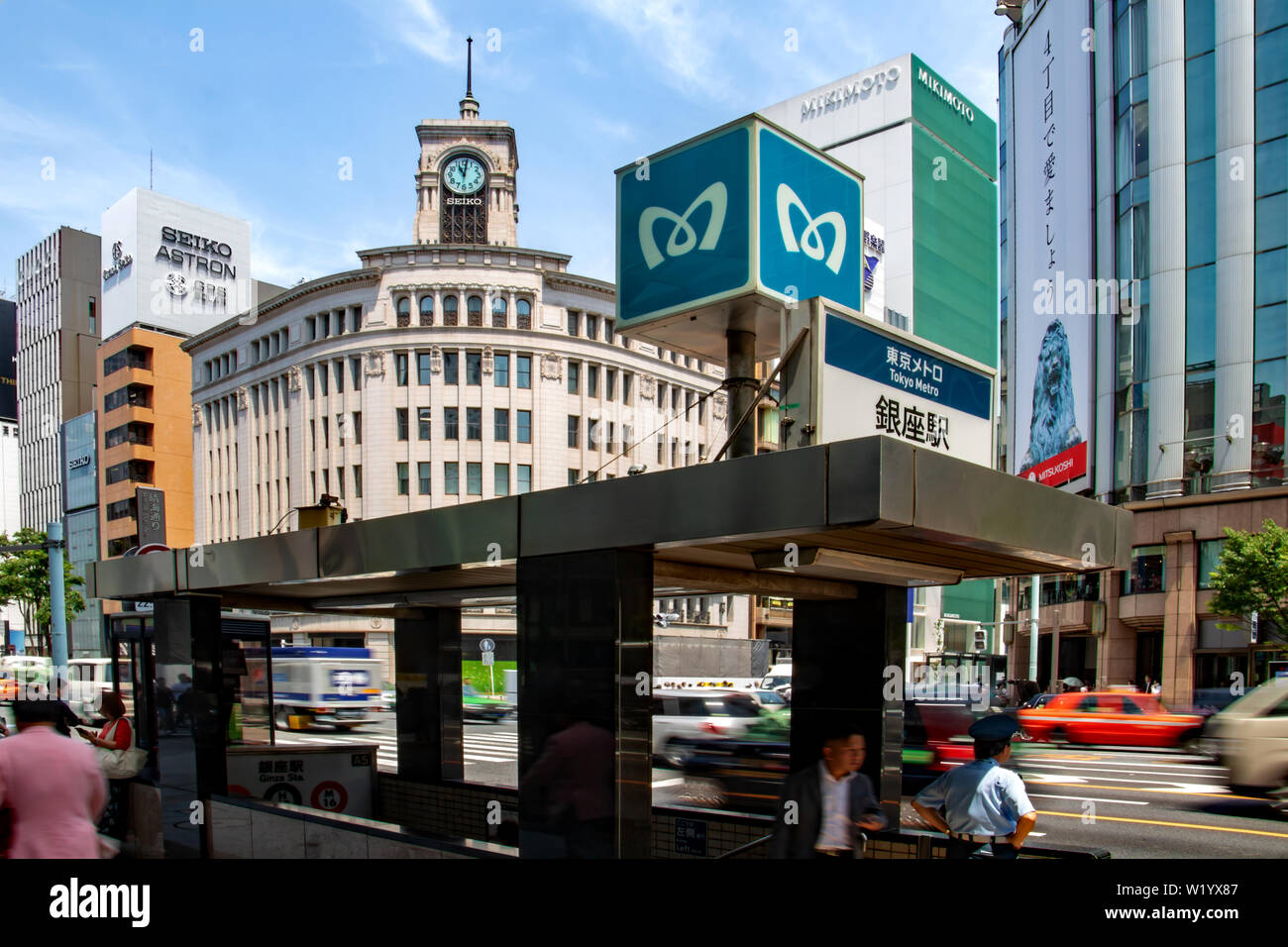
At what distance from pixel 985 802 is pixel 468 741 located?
2649 centimetres

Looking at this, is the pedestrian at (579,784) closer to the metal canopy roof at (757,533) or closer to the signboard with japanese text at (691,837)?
the metal canopy roof at (757,533)

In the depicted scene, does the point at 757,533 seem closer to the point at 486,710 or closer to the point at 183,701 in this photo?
the point at 183,701

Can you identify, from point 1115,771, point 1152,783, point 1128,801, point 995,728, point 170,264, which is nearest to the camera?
point 995,728

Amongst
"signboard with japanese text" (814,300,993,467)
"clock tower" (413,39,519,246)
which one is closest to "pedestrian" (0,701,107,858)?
"signboard with japanese text" (814,300,993,467)

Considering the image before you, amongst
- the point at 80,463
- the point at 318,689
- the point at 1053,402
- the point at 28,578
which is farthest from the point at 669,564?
the point at 80,463

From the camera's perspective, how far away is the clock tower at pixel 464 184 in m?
71.5

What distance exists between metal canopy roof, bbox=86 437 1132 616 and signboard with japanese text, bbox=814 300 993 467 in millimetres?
722

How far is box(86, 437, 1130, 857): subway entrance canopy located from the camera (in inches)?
205

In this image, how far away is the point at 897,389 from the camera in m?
6.61

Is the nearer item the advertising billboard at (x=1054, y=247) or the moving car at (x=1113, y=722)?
the moving car at (x=1113, y=722)

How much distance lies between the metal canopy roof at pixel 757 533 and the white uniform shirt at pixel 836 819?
1.31m

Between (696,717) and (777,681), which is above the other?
(696,717)

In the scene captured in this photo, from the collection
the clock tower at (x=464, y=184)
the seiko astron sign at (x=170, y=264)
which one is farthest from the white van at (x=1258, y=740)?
the seiko astron sign at (x=170, y=264)

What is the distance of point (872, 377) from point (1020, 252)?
57558 millimetres
